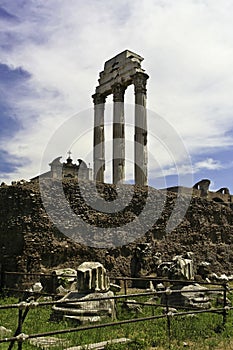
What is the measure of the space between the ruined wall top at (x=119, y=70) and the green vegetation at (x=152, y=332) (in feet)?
64.8

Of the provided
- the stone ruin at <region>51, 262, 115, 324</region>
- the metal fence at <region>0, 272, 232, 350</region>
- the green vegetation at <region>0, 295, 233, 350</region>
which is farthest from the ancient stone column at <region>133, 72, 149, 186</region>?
the green vegetation at <region>0, 295, 233, 350</region>

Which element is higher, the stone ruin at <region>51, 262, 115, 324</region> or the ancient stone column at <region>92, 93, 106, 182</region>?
the ancient stone column at <region>92, 93, 106, 182</region>

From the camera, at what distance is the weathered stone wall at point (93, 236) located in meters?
15.3

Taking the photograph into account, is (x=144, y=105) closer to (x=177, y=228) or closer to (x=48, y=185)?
(x=177, y=228)

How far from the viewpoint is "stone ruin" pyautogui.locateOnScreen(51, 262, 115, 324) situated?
9005 millimetres

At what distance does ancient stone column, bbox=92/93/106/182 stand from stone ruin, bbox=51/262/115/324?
17.8 metres

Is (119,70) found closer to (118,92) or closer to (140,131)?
(118,92)

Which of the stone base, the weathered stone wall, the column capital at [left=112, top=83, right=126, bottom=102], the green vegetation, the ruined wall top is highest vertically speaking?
the ruined wall top

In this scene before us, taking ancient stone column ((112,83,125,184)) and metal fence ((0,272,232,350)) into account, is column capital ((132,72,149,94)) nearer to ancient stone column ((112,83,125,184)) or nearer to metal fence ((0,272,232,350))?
ancient stone column ((112,83,125,184))

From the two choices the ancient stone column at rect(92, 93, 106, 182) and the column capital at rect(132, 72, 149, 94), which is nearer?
the column capital at rect(132, 72, 149, 94)

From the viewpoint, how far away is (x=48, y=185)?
16578 millimetres

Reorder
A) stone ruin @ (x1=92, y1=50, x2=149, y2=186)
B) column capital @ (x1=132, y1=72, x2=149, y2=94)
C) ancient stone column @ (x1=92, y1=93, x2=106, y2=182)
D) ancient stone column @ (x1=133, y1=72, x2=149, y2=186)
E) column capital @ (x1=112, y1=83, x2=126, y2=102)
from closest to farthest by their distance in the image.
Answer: ancient stone column @ (x1=133, y1=72, x2=149, y2=186) < stone ruin @ (x1=92, y1=50, x2=149, y2=186) < column capital @ (x1=132, y1=72, x2=149, y2=94) < column capital @ (x1=112, y1=83, x2=126, y2=102) < ancient stone column @ (x1=92, y1=93, x2=106, y2=182)

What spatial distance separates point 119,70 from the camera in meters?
28.1

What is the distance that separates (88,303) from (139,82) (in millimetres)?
19373
